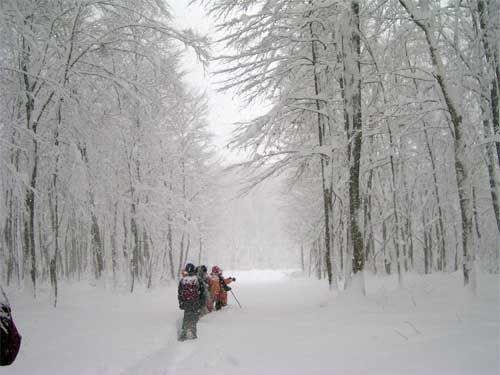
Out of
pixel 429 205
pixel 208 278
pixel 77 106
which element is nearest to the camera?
pixel 77 106

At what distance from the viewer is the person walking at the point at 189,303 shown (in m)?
7.67

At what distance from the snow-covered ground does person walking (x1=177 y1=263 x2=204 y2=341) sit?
0.93 ft

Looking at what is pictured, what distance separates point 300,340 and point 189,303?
11.1 ft

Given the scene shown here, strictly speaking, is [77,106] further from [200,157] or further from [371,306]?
[200,157]

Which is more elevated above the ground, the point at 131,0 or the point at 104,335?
the point at 131,0

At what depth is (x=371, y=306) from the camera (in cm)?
831

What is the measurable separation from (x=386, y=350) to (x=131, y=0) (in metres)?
9.94

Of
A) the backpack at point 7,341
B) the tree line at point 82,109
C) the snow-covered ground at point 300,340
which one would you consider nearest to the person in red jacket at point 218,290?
the snow-covered ground at point 300,340

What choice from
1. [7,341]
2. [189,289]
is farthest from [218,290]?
[7,341]

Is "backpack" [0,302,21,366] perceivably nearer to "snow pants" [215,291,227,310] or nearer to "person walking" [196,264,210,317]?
"person walking" [196,264,210,317]

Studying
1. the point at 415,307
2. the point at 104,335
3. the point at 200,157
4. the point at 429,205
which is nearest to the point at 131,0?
the point at 104,335

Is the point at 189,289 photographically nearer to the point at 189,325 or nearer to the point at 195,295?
the point at 195,295

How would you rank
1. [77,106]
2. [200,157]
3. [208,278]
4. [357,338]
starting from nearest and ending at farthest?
[357,338] → [77,106] → [208,278] → [200,157]

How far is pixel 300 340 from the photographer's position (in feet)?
19.5
